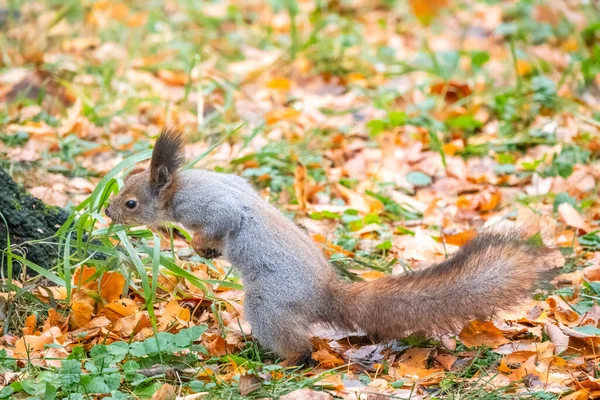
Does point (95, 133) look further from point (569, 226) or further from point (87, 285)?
point (569, 226)

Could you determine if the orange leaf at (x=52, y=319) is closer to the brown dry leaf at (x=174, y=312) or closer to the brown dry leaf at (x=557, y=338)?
the brown dry leaf at (x=174, y=312)

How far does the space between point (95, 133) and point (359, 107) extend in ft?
5.25

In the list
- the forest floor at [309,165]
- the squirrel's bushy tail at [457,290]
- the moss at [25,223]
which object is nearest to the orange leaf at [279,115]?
the forest floor at [309,165]

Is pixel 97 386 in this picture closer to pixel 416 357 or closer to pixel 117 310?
pixel 117 310

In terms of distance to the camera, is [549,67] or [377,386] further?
[549,67]

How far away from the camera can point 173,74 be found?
5.96 m

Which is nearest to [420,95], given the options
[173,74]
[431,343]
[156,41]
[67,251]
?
[173,74]

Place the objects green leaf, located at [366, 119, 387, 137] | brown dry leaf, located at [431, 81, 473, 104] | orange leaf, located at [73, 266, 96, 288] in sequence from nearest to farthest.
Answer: orange leaf, located at [73, 266, 96, 288] < green leaf, located at [366, 119, 387, 137] < brown dry leaf, located at [431, 81, 473, 104]

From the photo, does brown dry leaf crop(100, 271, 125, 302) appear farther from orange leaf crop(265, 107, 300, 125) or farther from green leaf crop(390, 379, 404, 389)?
orange leaf crop(265, 107, 300, 125)

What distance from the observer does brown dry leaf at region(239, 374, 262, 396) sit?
2514 millimetres

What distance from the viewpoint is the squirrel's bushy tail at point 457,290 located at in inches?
104

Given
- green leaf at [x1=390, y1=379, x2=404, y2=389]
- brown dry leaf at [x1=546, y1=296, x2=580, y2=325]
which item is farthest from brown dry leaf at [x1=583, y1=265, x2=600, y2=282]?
green leaf at [x1=390, y1=379, x2=404, y2=389]

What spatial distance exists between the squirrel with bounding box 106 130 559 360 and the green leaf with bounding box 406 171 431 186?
61.6 inches

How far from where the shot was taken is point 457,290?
2.69 metres
